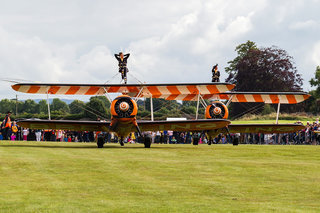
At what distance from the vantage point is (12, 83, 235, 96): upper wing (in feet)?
90.3

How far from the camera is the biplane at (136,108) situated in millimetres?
25281

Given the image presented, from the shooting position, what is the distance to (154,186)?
424 inches

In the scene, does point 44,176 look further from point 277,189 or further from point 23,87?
point 23,87

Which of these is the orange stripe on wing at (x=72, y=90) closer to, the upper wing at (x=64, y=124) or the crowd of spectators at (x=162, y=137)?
the upper wing at (x=64, y=124)

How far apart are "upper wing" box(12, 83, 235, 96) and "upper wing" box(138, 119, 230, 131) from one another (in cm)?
233

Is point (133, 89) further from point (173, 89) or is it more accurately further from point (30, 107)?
point (30, 107)

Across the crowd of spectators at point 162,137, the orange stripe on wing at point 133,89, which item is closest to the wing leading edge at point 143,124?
the orange stripe on wing at point 133,89

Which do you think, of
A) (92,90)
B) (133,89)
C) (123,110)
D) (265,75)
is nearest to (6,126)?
(92,90)

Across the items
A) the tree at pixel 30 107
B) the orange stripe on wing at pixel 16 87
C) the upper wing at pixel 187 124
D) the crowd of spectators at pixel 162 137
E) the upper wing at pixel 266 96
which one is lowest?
the crowd of spectators at pixel 162 137

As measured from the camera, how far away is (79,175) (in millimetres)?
12453

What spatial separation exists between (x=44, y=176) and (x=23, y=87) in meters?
16.7

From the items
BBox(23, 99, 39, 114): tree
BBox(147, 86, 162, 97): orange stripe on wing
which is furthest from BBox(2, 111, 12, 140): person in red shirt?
BBox(23, 99, 39, 114): tree

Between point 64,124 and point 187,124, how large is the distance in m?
6.73

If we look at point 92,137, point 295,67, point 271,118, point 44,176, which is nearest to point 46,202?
point 44,176
